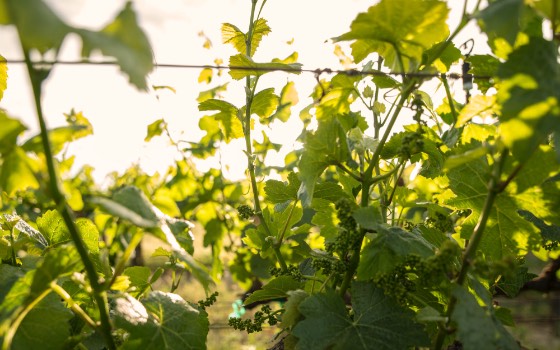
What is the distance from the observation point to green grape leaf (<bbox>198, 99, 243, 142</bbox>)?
5.97 feet

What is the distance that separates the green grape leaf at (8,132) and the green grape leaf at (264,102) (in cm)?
96

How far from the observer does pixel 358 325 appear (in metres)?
1.32

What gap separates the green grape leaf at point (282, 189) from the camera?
A: 1728 millimetres

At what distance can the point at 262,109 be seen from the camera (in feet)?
6.14

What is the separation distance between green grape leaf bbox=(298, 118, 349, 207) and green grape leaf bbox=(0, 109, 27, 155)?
2.14ft

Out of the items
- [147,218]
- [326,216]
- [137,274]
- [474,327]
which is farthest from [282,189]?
[474,327]

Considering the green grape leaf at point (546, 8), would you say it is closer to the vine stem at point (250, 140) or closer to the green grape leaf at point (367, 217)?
the green grape leaf at point (367, 217)

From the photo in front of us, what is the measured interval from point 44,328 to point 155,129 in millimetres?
1929

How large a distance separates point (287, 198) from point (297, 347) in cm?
63

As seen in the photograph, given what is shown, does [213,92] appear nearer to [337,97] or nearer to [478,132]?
[337,97]

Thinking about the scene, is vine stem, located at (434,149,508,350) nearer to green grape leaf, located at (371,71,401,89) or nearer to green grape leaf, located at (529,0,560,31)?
green grape leaf, located at (529,0,560,31)

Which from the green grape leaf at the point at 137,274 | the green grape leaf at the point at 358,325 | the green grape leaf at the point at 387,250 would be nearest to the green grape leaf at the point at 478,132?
the green grape leaf at the point at 387,250

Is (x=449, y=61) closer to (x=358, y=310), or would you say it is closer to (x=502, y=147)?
(x=502, y=147)

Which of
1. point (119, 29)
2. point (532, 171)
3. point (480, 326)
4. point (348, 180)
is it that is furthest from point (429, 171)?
point (119, 29)
